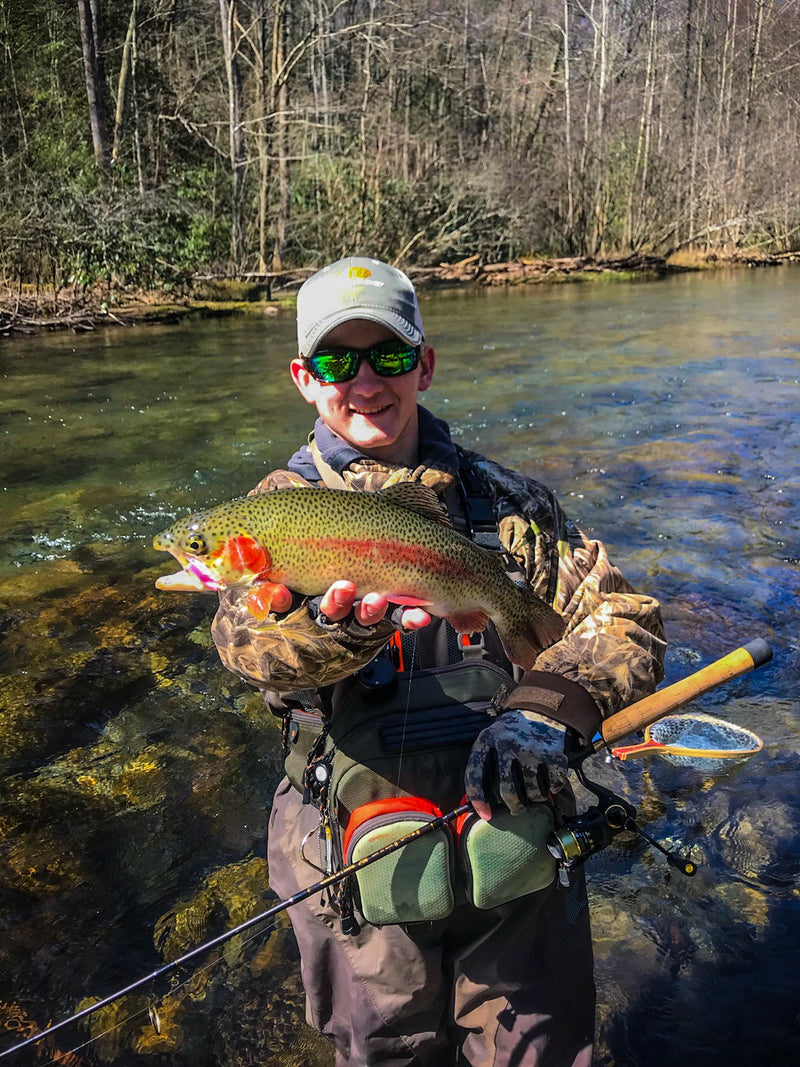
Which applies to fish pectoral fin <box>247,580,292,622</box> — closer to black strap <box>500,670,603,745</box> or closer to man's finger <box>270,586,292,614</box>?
man's finger <box>270,586,292,614</box>

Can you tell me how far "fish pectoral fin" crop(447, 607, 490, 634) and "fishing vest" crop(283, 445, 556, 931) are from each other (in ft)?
0.31

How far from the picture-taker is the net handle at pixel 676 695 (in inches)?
97.7

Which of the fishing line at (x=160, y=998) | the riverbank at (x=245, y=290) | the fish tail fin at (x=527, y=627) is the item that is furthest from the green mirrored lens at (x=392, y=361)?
the riverbank at (x=245, y=290)

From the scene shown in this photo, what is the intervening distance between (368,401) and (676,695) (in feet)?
4.17

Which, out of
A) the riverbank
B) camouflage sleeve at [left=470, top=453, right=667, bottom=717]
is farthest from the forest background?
camouflage sleeve at [left=470, top=453, right=667, bottom=717]

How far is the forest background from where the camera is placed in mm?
22406

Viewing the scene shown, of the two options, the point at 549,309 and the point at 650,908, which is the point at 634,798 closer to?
the point at 650,908

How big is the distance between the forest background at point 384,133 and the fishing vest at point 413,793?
20002mm

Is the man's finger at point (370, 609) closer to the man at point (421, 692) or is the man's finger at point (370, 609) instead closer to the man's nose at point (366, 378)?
the man at point (421, 692)

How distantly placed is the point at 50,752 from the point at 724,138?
141 feet

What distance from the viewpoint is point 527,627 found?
236 centimetres

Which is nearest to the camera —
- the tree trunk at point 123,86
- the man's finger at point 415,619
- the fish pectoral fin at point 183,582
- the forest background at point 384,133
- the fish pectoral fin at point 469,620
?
the fish pectoral fin at point 183,582

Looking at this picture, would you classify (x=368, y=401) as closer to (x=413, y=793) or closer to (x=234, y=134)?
(x=413, y=793)

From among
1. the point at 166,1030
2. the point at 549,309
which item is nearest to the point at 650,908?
the point at 166,1030
